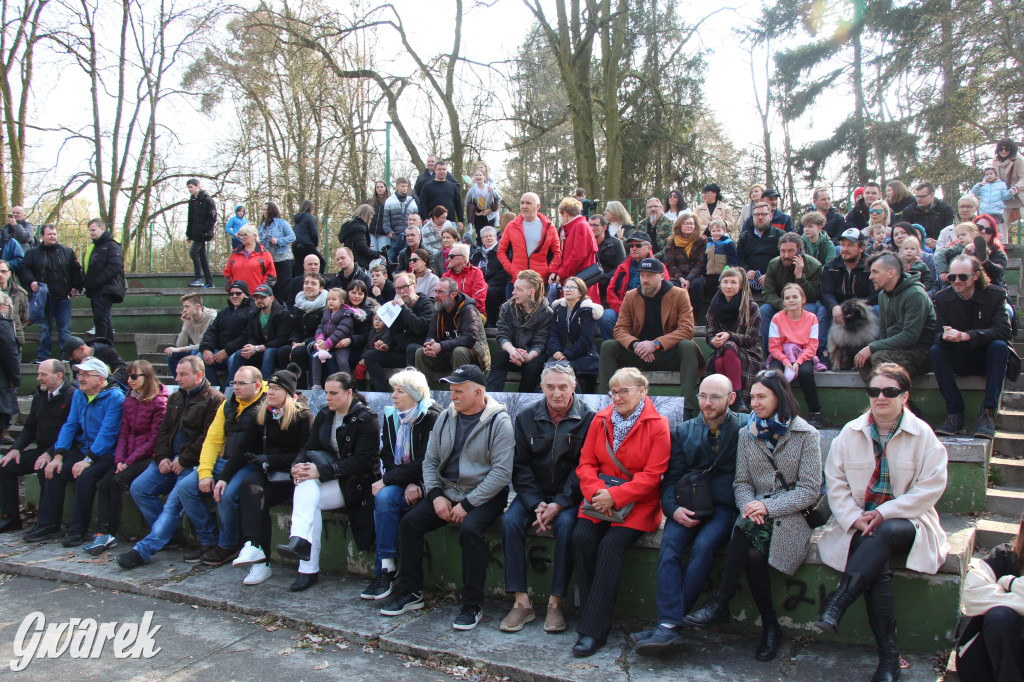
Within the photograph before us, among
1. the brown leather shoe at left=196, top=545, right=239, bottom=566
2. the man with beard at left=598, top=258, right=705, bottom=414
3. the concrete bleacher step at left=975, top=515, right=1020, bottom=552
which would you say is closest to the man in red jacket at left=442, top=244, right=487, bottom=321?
the man with beard at left=598, top=258, right=705, bottom=414

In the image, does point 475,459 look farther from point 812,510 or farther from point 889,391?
point 889,391

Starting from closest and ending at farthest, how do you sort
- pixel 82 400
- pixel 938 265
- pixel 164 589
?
pixel 164 589 → pixel 82 400 → pixel 938 265

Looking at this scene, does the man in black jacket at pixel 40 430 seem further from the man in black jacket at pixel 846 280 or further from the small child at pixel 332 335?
the man in black jacket at pixel 846 280

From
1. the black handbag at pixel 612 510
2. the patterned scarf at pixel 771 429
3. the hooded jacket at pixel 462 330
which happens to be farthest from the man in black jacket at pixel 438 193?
the patterned scarf at pixel 771 429

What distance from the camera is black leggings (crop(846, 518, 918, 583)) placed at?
3666 mm

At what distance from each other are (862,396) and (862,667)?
3049mm

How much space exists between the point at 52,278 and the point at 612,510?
9.86 m

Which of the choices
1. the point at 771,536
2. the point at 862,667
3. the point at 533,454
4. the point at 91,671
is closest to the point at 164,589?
the point at 91,671

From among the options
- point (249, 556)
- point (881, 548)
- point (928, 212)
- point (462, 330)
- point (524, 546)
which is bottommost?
point (249, 556)

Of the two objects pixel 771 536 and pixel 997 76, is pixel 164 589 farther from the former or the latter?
pixel 997 76

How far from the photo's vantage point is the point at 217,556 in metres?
5.91

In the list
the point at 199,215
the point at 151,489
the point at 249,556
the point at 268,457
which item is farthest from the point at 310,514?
the point at 199,215

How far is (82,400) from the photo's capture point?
273 inches

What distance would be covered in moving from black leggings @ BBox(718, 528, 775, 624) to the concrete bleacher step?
1.56 meters
